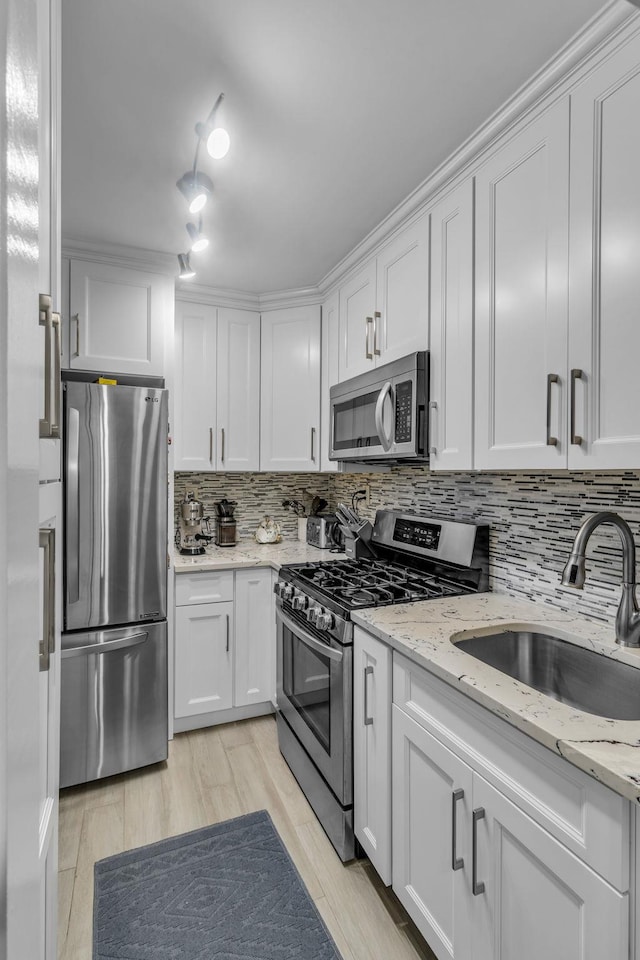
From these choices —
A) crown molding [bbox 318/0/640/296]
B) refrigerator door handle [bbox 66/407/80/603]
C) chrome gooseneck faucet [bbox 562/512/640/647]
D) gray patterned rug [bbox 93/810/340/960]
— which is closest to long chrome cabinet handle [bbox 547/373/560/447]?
chrome gooseneck faucet [bbox 562/512/640/647]

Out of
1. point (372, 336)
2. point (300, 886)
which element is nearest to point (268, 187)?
point (372, 336)

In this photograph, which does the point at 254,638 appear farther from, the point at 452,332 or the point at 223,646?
the point at 452,332

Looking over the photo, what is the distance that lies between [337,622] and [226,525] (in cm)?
144

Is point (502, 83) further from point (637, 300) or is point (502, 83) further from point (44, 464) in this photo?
point (44, 464)

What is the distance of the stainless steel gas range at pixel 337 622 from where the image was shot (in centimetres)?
177

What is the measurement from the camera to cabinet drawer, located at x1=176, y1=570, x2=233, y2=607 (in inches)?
101

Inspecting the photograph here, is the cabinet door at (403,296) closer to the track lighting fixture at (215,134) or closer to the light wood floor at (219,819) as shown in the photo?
the track lighting fixture at (215,134)

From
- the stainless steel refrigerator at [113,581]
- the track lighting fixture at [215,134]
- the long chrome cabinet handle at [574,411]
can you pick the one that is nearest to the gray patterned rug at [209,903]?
the stainless steel refrigerator at [113,581]

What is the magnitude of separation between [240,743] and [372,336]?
2135mm

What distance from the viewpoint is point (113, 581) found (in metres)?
2.24

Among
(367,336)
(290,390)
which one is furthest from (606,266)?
(290,390)

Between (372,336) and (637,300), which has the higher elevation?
(372,336)

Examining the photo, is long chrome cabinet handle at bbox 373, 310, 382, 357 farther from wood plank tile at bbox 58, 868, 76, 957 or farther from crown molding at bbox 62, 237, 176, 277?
wood plank tile at bbox 58, 868, 76, 957

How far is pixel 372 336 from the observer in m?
2.32
